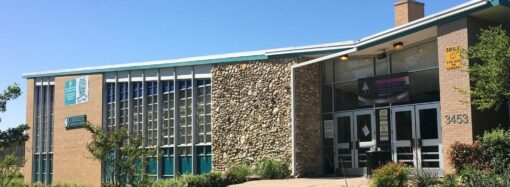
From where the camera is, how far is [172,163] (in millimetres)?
27016

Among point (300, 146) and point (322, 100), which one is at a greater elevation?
point (322, 100)

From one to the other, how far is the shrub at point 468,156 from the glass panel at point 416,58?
3691 millimetres

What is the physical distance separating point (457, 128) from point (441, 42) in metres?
2.41

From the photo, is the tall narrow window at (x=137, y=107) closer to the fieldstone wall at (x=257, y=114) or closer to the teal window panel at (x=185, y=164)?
the teal window panel at (x=185, y=164)

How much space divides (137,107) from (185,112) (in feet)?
12.2

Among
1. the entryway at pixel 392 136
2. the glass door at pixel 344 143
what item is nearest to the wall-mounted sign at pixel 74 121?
the glass door at pixel 344 143

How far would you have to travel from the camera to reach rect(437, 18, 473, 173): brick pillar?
15.6 metres

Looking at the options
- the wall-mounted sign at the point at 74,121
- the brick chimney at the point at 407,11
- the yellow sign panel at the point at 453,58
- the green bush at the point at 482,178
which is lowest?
the green bush at the point at 482,178

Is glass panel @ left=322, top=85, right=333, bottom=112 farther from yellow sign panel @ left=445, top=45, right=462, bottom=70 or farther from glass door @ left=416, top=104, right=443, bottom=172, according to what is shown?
yellow sign panel @ left=445, top=45, right=462, bottom=70

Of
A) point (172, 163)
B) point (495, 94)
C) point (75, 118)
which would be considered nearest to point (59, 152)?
point (75, 118)

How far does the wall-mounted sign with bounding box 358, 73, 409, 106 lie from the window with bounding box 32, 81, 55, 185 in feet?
68.5

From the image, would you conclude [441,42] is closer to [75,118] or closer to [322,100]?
[322,100]

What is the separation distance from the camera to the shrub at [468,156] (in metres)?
14.5

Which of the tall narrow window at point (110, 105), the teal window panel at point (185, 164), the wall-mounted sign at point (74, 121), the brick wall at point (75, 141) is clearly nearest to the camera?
the teal window panel at point (185, 164)
